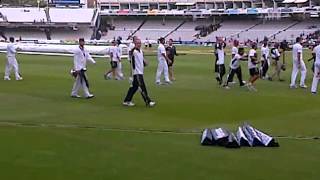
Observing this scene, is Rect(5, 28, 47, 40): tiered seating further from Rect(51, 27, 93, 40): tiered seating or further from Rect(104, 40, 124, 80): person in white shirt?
Rect(104, 40, 124, 80): person in white shirt

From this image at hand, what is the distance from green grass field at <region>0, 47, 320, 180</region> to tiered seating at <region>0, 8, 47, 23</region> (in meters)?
80.2

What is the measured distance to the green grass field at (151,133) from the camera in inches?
384

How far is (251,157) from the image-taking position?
10.8 metres

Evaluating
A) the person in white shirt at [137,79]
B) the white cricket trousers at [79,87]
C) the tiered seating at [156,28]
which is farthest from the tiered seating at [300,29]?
the person in white shirt at [137,79]

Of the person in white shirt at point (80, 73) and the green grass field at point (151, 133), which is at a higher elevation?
Answer: the person in white shirt at point (80, 73)

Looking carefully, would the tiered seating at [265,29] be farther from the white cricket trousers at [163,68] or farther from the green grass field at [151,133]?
the green grass field at [151,133]

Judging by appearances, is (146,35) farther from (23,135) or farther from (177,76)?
(23,135)

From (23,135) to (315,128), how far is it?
257 inches

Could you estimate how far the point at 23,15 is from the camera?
10194cm

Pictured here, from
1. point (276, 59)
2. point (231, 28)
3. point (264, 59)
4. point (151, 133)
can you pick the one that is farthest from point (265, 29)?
point (151, 133)

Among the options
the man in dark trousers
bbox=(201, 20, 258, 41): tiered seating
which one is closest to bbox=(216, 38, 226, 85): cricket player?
the man in dark trousers

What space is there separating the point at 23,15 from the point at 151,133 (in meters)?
92.4

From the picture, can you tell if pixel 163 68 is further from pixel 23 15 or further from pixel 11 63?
pixel 23 15

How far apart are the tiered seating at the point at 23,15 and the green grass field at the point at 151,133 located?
80.2m
